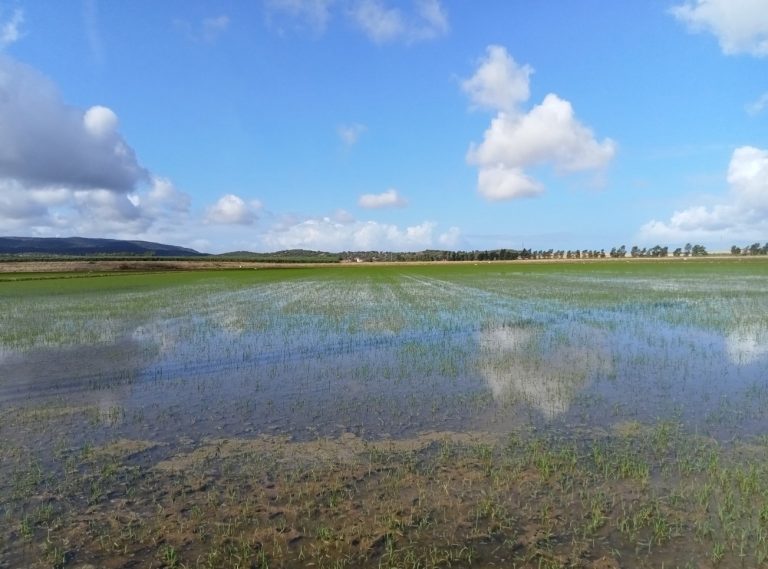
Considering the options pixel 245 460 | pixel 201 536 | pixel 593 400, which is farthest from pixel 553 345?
pixel 201 536

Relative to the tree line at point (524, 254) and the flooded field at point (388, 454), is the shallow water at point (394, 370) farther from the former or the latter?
the tree line at point (524, 254)

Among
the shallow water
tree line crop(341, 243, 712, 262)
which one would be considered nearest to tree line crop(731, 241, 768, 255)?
tree line crop(341, 243, 712, 262)

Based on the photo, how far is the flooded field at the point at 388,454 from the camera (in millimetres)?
4535

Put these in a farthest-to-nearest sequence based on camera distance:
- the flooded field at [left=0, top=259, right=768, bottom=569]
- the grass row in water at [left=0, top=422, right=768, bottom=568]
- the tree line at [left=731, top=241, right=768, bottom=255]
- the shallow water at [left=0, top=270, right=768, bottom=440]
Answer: the tree line at [left=731, top=241, right=768, bottom=255] < the shallow water at [left=0, top=270, right=768, bottom=440] < the flooded field at [left=0, top=259, right=768, bottom=569] < the grass row in water at [left=0, top=422, right=768, bottom=568]

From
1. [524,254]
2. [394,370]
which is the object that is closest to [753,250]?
[524,254]

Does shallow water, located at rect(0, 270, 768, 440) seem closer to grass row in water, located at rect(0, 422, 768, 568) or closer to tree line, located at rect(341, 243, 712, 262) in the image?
grass row in water, located at rect(0, 422, 768, 568)

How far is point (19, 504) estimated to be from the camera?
5.30 metres

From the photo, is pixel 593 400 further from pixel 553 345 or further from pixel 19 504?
pixel 19 504

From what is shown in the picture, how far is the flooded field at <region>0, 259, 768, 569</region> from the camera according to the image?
4535mm

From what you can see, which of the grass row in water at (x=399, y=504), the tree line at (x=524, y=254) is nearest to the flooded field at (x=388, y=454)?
the grass row in water at (x=399, y=504)

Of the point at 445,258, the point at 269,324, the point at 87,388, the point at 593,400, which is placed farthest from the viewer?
the point at 445,258

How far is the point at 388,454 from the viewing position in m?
6.61

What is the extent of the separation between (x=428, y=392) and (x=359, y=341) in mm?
6228

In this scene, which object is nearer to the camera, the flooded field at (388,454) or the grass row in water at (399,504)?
the grass row in water at (399,504)
